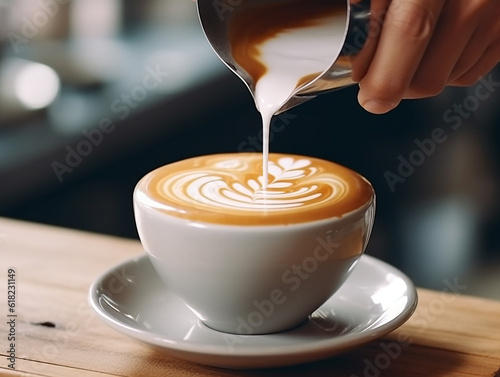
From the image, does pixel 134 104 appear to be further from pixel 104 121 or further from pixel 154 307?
pixel 154 307

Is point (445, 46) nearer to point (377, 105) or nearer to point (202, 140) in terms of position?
point (377, 105)

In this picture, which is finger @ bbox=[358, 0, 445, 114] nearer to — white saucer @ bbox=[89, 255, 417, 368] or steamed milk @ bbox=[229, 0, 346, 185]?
steamed milk @ bbox=[229, 0, 346, 185]

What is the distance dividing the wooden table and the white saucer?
34 mm

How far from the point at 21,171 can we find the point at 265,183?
4.48ft

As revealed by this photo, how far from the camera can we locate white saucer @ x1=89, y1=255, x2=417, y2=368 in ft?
2.82

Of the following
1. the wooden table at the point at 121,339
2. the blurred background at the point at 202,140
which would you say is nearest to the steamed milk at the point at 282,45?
the wooden table at the point at 121,339

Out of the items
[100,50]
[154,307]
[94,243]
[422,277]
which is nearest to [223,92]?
[100,50]

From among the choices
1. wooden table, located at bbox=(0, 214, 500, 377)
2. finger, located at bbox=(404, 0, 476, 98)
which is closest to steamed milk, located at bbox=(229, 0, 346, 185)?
finger, located at bbox=(404, 0, 476, 98)

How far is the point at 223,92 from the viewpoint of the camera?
2416 mm

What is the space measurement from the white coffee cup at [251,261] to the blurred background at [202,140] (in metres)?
1.34

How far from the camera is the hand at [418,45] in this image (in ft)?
2.93

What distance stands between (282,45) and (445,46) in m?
0.22

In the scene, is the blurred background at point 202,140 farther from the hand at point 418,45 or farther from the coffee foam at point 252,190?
the hand at point 418,45

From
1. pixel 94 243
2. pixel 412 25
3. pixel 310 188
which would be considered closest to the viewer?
pixel 412 25
